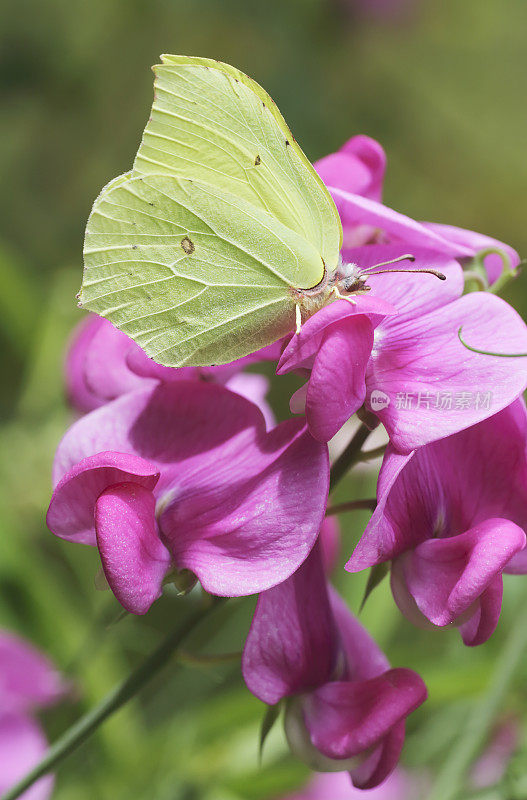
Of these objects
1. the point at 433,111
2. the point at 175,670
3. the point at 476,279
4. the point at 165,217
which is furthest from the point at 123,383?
the point at 433,111

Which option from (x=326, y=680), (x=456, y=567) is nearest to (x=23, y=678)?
(x=326, y=680)

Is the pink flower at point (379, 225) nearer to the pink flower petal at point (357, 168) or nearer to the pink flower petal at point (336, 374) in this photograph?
the pink flower petal at point (357, 168)

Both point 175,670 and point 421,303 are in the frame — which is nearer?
point 421,303

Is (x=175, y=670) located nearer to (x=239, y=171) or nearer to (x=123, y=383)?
(x=123, y=383)

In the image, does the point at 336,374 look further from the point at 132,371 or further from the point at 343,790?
the point at 343,790

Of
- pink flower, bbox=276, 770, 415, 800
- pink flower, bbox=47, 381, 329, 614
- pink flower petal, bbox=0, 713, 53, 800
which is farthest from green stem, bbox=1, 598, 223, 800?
pink flower, bbox=276, 770, 415, 800

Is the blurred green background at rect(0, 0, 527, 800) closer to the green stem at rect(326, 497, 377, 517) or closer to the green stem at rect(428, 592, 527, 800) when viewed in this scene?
the green stem at rect(428, 592, 527, 800)

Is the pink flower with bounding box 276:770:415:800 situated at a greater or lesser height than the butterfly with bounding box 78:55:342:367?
lesser
